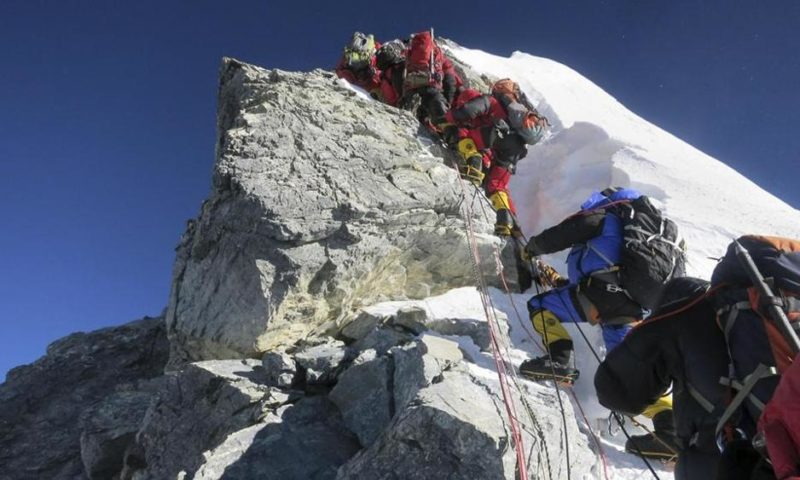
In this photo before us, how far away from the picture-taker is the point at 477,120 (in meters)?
9.67

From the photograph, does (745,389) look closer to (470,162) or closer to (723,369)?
(723,369)

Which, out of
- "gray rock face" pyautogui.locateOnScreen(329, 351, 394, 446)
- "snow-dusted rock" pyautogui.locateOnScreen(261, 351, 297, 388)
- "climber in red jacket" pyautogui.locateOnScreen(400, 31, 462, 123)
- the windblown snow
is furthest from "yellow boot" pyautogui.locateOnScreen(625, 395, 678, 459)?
"climber in red jacket" pyautogui.locateOnScreen(400, 31, 462, 123)

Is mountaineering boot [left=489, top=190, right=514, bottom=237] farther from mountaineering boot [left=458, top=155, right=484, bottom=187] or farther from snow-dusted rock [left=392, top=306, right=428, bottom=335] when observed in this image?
snow-dusted rock [left=392, top=306, right=428, bottom=335]

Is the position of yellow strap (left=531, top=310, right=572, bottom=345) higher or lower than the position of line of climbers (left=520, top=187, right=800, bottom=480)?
higher

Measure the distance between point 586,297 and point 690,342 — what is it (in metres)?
2.38

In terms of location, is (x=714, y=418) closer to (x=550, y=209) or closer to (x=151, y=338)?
(x=550, y=209)

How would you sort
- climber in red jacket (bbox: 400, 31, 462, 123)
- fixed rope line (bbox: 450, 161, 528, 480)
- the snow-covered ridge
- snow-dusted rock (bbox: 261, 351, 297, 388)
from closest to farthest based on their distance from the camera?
fixed rope line (bbox: 450, 161, 528, 480) < snow-dusted rock (bbox: 261, 351, 297, 388) < the snow-covered ridge < climber in red jacket (bbox: 400, 31, 462, 123)

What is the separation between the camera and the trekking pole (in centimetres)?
199

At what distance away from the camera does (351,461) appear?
396 centimetres

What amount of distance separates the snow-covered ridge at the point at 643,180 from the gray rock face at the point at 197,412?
5849mm

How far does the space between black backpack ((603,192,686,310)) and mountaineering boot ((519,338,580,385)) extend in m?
0.86

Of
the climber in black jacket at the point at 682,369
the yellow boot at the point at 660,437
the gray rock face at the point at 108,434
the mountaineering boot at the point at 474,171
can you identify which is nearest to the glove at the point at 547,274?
the mountaineering boot at the point at 474,171

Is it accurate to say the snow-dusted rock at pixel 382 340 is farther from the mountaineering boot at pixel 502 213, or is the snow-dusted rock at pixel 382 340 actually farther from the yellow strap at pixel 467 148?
the yellow strap at pixel 467 148

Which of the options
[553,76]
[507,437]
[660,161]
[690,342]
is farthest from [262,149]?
[553,76]
